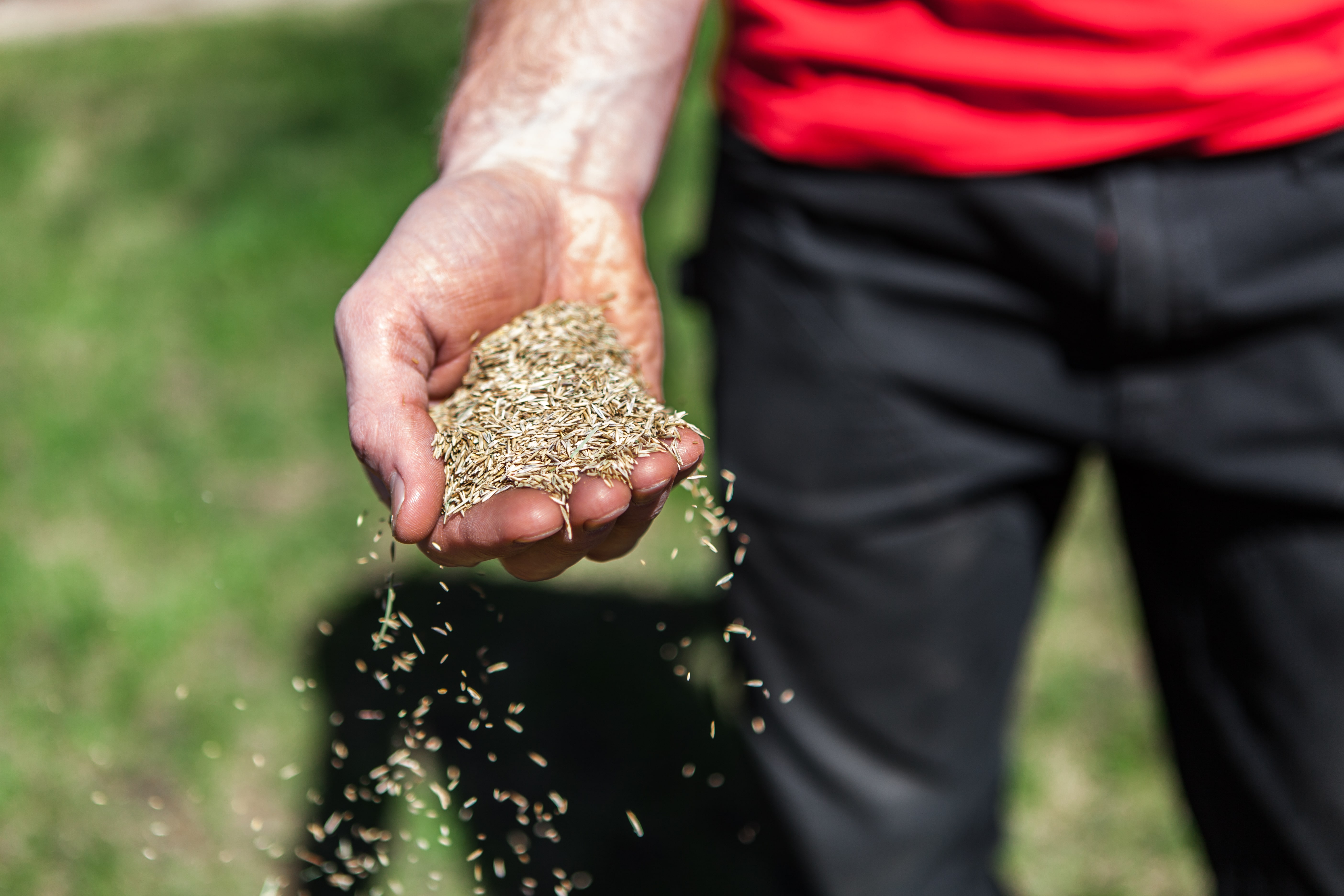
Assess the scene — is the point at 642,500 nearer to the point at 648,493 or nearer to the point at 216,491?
the point at 648,493

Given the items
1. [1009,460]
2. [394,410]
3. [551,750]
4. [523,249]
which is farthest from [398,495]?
[551,750]

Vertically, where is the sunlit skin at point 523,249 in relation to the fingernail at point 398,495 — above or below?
above

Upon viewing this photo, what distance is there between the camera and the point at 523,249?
1860 mm

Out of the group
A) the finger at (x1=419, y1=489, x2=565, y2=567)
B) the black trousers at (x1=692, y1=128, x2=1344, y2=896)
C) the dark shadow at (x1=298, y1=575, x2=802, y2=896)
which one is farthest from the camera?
the dark shadow at (x1=298, y1=575, x2=802, y2=896)

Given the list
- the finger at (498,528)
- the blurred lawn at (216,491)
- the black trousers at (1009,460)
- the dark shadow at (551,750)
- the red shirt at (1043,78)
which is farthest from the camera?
the blurred lawn at (216,491)

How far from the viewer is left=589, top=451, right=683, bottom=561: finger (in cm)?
150

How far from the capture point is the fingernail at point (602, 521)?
1.48m

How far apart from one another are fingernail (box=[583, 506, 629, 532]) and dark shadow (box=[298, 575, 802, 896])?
1.12 meters

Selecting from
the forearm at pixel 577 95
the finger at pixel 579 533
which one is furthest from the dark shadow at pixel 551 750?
the forearm at pixel 577 95

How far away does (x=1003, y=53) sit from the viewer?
64.7 inches

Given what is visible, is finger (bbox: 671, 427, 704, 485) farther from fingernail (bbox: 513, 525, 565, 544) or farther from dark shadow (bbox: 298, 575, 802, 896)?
dark shadow (bbox: 298, 575, 802, 896)

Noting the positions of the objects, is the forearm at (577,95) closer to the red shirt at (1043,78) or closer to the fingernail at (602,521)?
the red shirt at (1043,78)

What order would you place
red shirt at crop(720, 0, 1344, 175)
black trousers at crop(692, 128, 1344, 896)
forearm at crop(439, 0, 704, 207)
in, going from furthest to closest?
1. forearm at crop(439, 0, 704, 207)
2. black trousers at crop(692, 128, 1344, 896)
3. red shirt at crop(720, 0, 1344, 175)

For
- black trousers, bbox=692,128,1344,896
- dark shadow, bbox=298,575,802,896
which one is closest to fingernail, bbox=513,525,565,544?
black trousers, bbox=692,128,1344,896
